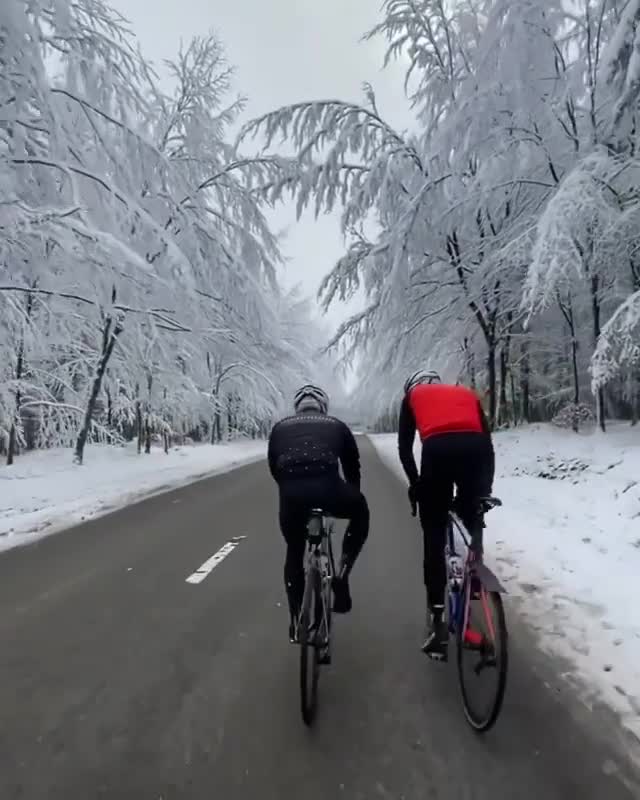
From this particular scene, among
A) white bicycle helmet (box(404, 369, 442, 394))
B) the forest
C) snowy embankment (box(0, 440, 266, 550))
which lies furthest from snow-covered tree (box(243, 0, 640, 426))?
snowy embankment (box(0, 440, 266, 550))

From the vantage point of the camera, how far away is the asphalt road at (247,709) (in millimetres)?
2443

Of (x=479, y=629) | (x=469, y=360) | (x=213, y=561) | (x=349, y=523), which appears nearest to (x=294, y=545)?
(x=349, y=523)

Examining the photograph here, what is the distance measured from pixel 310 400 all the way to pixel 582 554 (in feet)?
12.9

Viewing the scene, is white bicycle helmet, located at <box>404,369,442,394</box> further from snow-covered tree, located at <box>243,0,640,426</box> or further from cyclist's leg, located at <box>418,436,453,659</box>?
snow-covered tree, located at <box>243,0,640,426</box>

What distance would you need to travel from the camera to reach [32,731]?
285cm

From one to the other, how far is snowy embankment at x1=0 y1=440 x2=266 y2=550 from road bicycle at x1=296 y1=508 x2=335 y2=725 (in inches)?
234

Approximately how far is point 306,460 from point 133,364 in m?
16.2

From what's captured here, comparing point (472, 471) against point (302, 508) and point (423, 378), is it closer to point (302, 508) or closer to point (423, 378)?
point (423, 378)

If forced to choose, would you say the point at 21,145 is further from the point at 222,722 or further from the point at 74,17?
the point at 222,722

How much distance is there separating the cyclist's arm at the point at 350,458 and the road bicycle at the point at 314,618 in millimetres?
394

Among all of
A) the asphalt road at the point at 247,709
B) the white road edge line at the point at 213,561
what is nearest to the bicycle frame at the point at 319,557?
the asphalt road at the point at 247,709

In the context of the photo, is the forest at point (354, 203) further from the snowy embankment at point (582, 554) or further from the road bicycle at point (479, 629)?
the road bicycle at point (479, 629)

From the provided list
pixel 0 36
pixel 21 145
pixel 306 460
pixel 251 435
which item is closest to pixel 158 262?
pixel 21 145

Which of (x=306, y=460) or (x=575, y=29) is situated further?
(x=575, y=29)
